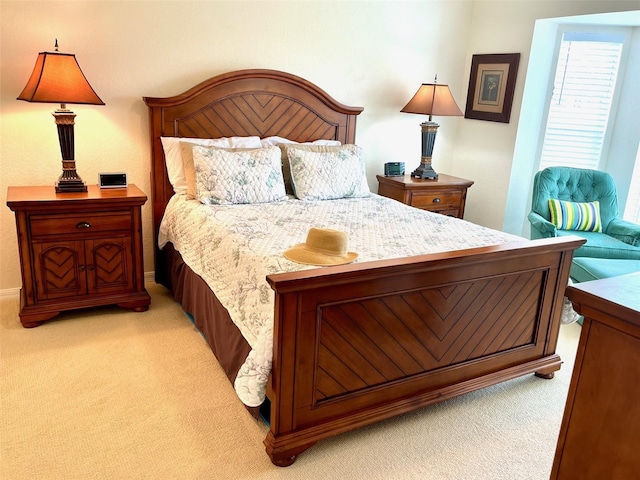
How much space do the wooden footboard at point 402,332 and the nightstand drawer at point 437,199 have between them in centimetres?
168

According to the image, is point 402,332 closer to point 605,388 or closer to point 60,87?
point 605,388

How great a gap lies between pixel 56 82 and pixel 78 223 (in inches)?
30.5

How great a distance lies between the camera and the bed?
6.31 ft

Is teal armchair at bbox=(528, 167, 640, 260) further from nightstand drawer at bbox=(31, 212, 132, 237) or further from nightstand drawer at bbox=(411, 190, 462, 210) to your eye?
nightstand drawer at bbox=(31, 212, 132, 237)

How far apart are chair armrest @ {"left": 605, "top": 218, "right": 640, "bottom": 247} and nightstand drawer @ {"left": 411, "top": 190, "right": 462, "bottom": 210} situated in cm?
113

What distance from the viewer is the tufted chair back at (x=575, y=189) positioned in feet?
12.7

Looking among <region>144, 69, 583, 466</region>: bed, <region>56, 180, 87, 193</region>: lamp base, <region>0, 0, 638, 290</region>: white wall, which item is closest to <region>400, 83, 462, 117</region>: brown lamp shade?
<region>0, 0, 638, 290</region>: white wall

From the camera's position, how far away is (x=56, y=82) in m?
2.82

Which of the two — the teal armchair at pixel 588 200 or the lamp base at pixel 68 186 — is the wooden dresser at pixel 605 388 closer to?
the teal armchair at pixel 588 200

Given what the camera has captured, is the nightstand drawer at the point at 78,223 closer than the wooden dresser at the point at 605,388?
No

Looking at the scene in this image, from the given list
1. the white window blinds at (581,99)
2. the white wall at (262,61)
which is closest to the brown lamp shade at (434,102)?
the white wall at (262,61)

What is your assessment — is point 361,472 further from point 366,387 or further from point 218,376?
point 218,376

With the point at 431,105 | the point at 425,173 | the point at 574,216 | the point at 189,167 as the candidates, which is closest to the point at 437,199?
the point at 425,173

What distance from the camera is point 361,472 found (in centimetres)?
198
